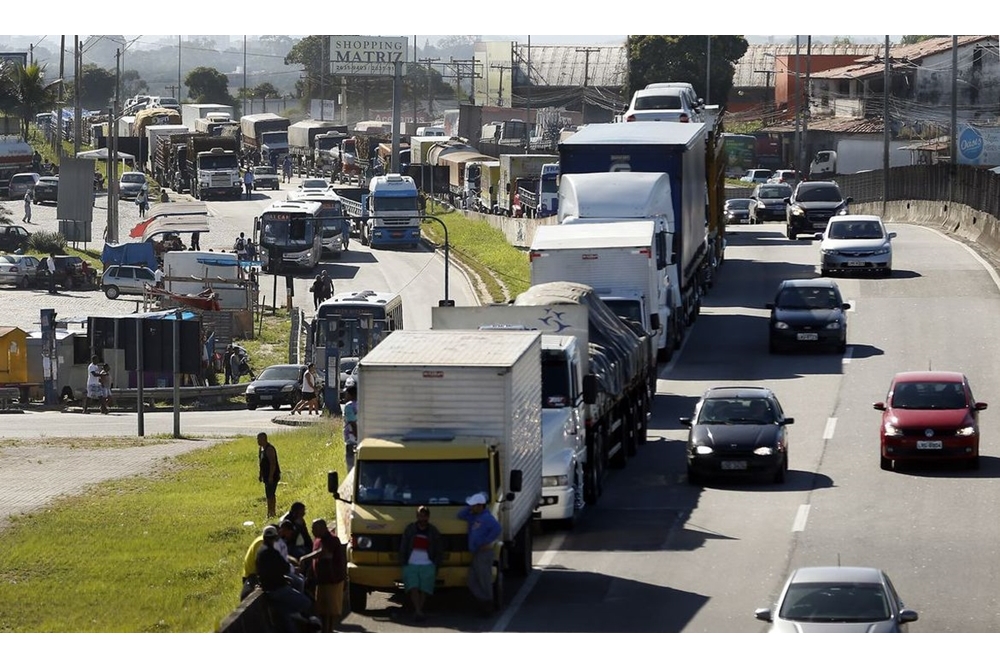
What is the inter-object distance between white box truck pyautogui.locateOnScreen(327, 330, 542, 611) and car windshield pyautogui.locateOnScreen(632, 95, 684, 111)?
129 ft

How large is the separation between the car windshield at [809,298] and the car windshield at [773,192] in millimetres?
32458

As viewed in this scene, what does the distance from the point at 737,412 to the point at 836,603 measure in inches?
464

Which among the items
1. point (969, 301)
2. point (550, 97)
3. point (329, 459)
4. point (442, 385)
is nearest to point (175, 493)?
point (329, 459)

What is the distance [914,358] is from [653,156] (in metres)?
7.95

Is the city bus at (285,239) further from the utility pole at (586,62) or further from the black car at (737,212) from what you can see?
the utility pole at (586,62)

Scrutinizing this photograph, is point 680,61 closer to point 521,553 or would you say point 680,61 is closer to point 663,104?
point 663,104

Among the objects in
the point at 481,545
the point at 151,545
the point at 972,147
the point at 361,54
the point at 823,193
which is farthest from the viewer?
the point at 361,54

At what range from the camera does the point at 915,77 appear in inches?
4422

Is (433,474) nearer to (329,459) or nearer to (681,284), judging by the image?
(329,459)

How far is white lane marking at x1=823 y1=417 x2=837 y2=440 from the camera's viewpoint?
103ft

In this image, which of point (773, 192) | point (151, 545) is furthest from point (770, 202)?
point (151, 545)

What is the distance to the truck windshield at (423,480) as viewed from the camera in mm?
19547

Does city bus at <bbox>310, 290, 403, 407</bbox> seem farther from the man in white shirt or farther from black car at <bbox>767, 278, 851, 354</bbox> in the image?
black car at <bbox>767, 278, 851, 354</bbox>

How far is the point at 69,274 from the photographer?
72688mm
